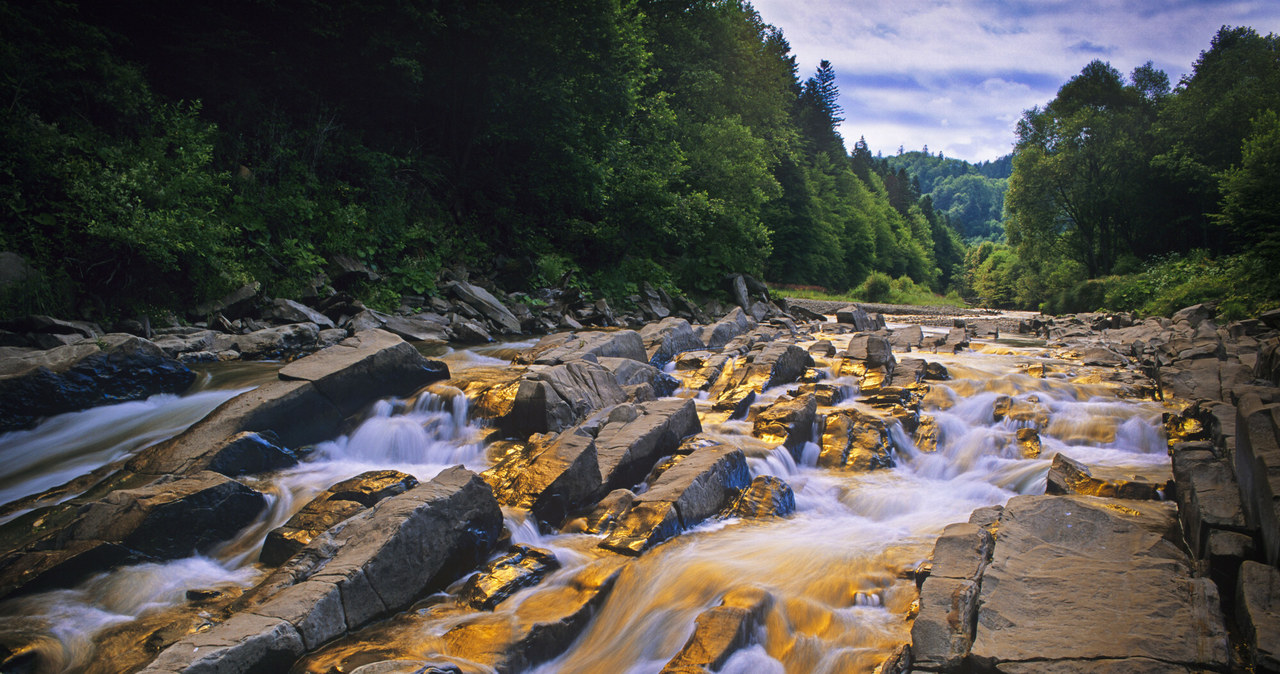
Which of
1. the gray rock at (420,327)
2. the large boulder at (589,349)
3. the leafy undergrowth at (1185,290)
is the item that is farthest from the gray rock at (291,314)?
the leafy undergrowth at (1185,290)

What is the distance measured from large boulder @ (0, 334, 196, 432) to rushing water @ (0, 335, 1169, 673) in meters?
0.21

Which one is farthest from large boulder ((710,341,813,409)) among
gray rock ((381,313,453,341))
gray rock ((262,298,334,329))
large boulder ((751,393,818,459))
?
gray rock ((262,298,334,329))

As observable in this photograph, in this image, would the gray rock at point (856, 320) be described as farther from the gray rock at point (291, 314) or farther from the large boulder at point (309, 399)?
the gray rock at point (291, 314)

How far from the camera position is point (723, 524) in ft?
18.0

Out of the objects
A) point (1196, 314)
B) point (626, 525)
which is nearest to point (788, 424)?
point (626, 525)

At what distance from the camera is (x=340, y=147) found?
17125 mm

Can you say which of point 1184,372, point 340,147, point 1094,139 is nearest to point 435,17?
point 340,147

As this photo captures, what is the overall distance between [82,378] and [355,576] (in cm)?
638

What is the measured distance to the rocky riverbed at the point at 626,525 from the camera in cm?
339

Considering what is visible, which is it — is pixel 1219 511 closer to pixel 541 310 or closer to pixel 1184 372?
pixel 1184 372

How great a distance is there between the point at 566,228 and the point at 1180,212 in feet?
124

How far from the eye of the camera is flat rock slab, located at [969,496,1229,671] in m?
2.89

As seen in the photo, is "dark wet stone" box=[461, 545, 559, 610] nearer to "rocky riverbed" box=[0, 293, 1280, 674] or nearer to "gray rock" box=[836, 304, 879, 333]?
"rocky riverbed" box=[0, 293, 1280, 674]

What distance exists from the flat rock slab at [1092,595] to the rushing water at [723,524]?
0.72 meters
